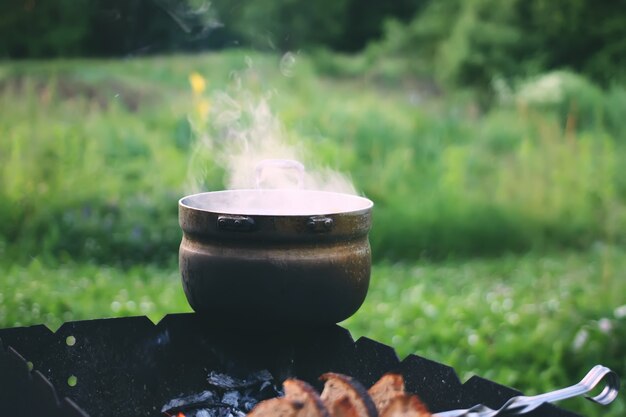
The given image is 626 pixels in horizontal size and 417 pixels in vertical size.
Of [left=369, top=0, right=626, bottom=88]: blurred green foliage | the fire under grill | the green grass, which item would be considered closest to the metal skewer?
the fire under grill

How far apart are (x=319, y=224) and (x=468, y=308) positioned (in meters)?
2.87

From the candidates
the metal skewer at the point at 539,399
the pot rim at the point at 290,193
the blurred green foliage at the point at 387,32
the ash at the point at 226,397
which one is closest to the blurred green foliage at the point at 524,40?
the blurred green foliage at the point at 387,32

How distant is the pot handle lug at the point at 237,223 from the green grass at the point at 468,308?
2.10 metres

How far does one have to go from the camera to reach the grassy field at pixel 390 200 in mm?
4152

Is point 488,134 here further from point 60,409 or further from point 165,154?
point 60,409

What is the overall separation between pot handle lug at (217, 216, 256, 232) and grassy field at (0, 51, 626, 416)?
1540 mm

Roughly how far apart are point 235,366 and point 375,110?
6.14 metres

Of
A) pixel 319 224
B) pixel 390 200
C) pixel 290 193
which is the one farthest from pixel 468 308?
pixel 319 224

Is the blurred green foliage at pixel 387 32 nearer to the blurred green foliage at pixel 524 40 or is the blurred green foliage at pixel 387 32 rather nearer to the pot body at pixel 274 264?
the blurred green foliage at pixel 524 40

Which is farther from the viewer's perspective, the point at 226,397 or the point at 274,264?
the point at 226,397

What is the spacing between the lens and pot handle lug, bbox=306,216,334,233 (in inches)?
75.9

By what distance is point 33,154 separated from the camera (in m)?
5.88

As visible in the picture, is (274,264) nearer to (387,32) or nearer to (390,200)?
(390,200)

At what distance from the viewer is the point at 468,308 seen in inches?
181
